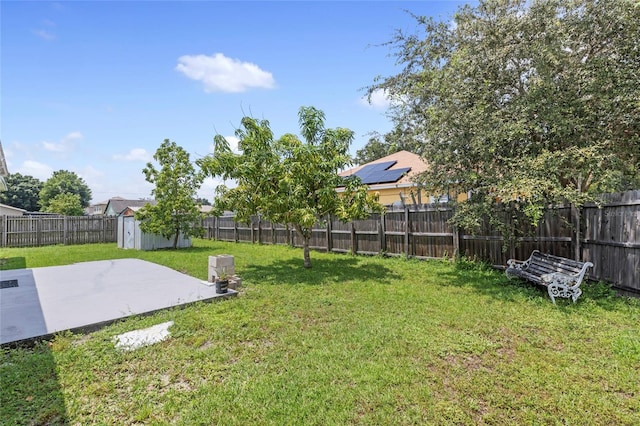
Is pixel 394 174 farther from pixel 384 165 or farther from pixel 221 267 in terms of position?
pixel 221 267

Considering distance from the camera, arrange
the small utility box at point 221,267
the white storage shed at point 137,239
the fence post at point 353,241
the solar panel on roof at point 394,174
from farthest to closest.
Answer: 1. the white storage shed at point 137,239
2. the solar panel on roof at point 394,174
3. the fence post at point 353,241
4. the small utility box at point 221,267

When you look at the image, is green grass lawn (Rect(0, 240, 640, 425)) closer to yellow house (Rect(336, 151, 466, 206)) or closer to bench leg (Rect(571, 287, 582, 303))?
bench leg (Rect(571, 287, 582, 303))

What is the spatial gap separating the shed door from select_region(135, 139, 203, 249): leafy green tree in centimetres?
127

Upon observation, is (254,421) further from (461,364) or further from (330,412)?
(461,364)

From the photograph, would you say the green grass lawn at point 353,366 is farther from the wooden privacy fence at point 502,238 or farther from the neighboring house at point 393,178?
the neighboring house at point 393,178

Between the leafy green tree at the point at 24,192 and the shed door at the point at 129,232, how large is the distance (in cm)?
4600

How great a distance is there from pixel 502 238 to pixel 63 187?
60685 mm

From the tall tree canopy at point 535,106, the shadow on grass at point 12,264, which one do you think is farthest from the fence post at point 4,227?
the tall tree canopy at point 535,106

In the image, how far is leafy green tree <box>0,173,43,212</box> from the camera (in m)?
46.8

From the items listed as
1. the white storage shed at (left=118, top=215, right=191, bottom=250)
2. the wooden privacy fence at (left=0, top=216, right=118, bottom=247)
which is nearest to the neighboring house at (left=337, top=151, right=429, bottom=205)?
the white storage shed at (left=118, top=215, right=191, bottom=250)

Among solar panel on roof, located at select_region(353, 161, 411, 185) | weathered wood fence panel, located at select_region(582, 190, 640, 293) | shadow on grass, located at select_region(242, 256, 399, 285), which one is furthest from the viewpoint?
solar panel on roof, located at select_region(353, 161, 411, 185)

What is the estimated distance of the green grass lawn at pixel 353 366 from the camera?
2508mm

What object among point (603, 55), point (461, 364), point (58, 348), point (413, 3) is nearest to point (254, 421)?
point (461, 364)

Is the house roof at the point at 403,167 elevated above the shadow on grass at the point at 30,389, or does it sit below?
above
